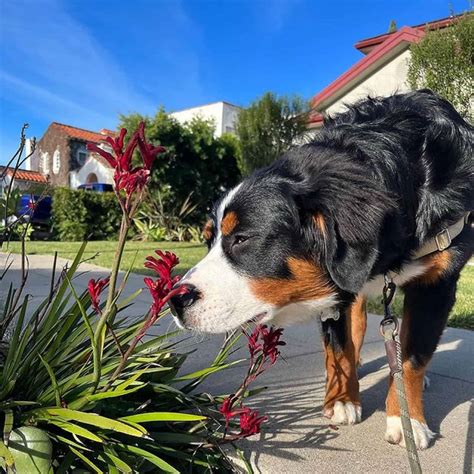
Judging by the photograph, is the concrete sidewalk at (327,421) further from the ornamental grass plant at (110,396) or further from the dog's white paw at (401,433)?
the ornamental grass plant at (110,396)

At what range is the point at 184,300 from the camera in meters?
1.72

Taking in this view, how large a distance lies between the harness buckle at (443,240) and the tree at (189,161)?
41.8ft

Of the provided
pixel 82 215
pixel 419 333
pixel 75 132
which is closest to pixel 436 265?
pixel 419 333

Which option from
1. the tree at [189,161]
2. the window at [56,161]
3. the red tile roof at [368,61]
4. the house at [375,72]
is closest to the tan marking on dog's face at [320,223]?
the house at [375,72]

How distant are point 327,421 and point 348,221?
0.97m

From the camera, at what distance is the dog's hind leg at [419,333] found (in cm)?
205

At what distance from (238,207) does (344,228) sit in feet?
1.52

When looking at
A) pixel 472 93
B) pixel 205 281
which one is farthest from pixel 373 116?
pixel 472 93

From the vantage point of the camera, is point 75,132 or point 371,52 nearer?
point 371,52

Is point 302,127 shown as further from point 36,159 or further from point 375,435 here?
point 36,159

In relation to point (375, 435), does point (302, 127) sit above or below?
above

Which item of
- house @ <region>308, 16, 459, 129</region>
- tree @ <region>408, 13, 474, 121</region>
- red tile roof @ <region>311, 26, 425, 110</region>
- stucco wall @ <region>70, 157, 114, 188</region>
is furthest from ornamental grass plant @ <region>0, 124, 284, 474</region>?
stucco wall @ <region>70, 157, 114, 188</region>

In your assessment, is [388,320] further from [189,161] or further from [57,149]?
[57,149]

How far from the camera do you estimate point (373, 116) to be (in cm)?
244
